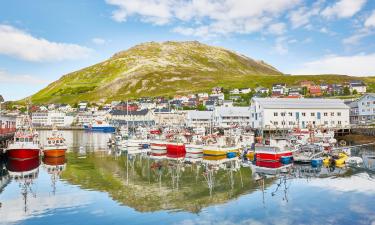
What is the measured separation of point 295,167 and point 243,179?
12.1 metres

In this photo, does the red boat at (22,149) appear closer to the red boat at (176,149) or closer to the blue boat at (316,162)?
the red boat at (176,149)

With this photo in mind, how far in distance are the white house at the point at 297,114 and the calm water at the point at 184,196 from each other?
47.1m

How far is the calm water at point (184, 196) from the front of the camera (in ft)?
90.5

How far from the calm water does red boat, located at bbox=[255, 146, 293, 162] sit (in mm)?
3641

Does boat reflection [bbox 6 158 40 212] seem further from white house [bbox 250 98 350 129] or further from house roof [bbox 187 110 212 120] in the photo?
house roof [bbox 187 110 212 120]

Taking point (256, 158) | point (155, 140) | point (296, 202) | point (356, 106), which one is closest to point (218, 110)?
point (356, 106)

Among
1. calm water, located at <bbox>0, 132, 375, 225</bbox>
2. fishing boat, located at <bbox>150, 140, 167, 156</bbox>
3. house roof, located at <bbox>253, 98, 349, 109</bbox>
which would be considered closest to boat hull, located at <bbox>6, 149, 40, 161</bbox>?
calm water, located at <bbox>0, 132, 375, 225</bbox>

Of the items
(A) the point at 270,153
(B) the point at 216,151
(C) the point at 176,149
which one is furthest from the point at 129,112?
(A) the point at 270,153

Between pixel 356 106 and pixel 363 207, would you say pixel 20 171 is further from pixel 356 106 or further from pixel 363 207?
pixel 356 106

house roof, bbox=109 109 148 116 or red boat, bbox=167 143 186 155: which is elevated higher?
house roof, bbox=109 109 148 116

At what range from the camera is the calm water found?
27.6 m

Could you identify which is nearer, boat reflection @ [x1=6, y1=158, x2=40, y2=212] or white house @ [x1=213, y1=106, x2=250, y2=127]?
boat reflection @ [x1=6, y1=158, x2=40, y2=212]

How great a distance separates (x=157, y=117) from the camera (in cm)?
17812

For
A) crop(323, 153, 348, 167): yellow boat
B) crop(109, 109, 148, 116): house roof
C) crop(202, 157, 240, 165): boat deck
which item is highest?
crop(109, 109, 148, 116): house roof
